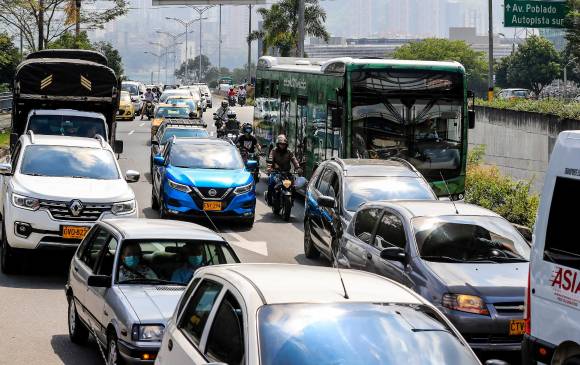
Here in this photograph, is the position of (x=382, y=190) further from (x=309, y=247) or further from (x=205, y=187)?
(x=205, y=187)

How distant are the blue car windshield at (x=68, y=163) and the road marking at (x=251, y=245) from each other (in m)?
3.09

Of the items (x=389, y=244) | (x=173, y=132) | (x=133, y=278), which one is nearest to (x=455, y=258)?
(x=389, y=244)

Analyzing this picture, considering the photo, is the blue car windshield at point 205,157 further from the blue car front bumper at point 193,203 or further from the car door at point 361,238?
the car door at point 361,238

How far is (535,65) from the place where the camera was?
410 ft

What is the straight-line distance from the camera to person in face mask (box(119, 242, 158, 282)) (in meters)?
10.6

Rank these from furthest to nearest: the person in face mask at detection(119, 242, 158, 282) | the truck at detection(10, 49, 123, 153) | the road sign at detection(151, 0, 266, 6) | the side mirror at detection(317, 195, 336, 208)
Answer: the road sign at detection(151, 0, 266, 6) → the truck at detection(10, 49, 123, 153) → the side mirror at detection(317, 195, 336, 208) → the person in face mask at detection(119, 242, 158, 282)

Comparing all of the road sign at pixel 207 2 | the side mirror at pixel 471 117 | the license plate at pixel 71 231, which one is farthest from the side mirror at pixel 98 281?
the road sign at pixel 207 2

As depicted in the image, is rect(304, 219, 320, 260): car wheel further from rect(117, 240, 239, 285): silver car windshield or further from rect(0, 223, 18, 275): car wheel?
rect(117, 240, 239, 285): silver car windshield

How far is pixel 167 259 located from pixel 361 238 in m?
3.11

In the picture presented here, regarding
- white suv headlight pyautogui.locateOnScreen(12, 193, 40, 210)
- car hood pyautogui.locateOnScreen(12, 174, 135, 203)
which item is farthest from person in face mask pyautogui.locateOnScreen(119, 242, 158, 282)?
white suv headlight pyautogui.locateOnScreen(12, 193, 40, 210)

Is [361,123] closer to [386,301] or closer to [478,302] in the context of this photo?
[478,302]

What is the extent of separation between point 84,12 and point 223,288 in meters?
51.2

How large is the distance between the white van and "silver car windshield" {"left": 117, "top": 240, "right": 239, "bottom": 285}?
3023 mm

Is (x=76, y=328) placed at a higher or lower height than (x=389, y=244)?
lower
